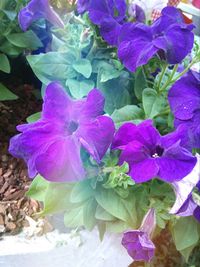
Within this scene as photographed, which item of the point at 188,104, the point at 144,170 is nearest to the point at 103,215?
the point at 144,170

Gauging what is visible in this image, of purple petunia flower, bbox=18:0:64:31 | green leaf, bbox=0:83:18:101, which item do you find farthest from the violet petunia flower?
green leaf, bbox=0:83:18:101

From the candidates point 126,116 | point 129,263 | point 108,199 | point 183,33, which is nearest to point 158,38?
point 183,33

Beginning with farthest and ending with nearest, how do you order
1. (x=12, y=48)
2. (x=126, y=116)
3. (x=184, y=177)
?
(x=12, y=48), (x=126, y=116), (x=184, y=177)

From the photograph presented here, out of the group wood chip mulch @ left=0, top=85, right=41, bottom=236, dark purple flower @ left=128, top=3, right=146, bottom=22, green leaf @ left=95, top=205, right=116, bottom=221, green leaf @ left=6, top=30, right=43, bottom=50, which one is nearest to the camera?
green leaf @ left=95, top=205, right=116, bottom=221

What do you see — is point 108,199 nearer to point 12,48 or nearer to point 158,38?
point 158,38

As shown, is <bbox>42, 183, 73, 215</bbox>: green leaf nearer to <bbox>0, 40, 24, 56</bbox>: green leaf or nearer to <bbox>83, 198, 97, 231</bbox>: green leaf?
<bbox>83, 198, 97, 231</bbox>: green leaf

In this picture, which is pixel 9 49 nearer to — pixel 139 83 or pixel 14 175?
pixel 14 175

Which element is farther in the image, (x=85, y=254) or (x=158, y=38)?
(x=85, y=254)
